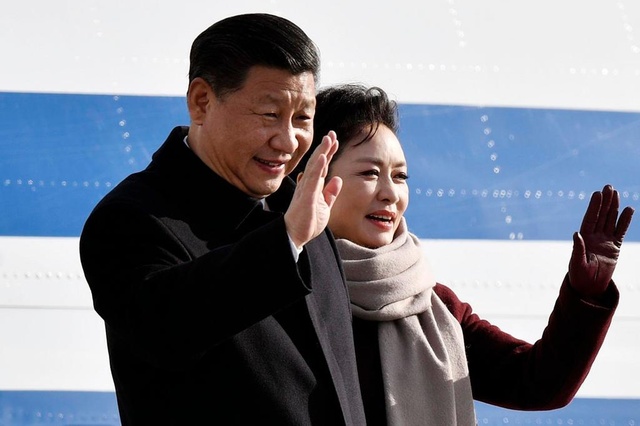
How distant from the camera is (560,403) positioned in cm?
226

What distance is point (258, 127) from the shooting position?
1771mm

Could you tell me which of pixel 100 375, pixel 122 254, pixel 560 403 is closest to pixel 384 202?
pixel 560 403

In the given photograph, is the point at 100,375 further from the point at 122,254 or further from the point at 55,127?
the point at 122,254

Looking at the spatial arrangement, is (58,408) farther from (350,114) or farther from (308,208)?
(308,208)

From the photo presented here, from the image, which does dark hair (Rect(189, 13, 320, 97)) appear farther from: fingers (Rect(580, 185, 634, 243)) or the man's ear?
fingers (Rect(580, 185, 634, 243))

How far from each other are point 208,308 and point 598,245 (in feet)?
3.31

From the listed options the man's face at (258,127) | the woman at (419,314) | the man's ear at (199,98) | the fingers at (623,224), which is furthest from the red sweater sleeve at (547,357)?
the man's ear at (199,98)

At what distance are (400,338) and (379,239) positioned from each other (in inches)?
8.7

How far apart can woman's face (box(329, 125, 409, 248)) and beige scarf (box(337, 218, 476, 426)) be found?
4 centimetres

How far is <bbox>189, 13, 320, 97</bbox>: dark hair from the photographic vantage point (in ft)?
5.80

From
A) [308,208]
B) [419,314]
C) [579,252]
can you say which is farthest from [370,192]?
[308,208]

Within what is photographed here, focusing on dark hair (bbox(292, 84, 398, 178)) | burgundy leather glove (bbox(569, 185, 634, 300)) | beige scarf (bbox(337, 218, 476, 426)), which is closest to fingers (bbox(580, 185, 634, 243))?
burgundy leather glove (bbox(569, 185, 634, 300))

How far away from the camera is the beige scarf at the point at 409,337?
2209 millimetres

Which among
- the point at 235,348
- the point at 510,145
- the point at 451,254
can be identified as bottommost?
the point at 451,254
